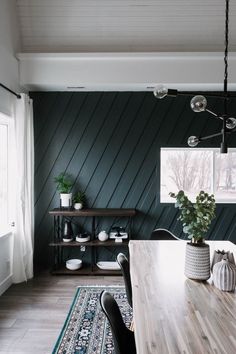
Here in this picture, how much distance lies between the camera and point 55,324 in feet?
9.20

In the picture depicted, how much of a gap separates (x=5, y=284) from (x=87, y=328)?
4.74 feet

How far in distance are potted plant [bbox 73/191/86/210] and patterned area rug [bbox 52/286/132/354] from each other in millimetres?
1214

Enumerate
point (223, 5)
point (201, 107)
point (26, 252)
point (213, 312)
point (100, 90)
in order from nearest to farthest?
1. point (213, 312)
2. point (201, 107)
3. point (223, 5)
4. point (26, 252)
5. point (100, 90)

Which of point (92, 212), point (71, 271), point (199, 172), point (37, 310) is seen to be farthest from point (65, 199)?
point (199, 172)

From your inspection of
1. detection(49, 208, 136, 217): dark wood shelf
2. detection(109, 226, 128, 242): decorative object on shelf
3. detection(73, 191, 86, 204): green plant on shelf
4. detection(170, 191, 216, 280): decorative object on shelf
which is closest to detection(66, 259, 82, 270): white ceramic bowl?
detection(109, 226, 128, 242): decorative object on shelf

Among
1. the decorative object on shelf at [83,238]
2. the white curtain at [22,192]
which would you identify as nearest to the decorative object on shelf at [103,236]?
the decorative object on shelf at [83,238]

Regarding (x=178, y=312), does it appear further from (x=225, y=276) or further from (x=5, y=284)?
(x=5, y=284)

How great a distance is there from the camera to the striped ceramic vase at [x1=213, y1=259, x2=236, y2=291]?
5.77ft

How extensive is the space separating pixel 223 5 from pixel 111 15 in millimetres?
1419

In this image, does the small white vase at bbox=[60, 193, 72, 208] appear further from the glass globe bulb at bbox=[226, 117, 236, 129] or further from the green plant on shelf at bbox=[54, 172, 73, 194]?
the glass globe bulb at bbox=[226, 117, 236, 129]

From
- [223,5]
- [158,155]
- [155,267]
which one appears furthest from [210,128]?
[155,267]

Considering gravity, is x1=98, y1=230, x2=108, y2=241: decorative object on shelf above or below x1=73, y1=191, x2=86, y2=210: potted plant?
below

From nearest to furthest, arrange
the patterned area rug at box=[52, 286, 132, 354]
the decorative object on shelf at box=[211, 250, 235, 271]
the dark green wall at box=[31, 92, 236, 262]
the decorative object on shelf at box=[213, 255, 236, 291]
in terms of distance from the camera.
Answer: the decorative object on shelf at box=[213, 255, 236, 291], the decorative object on shelf at box=[211, 250, 235, 271], the patterned area rug at box=[52, 286, 132, 354], the dark green wall at box=[31, 92, 236, 262]

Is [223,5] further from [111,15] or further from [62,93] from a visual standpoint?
[62,93]
